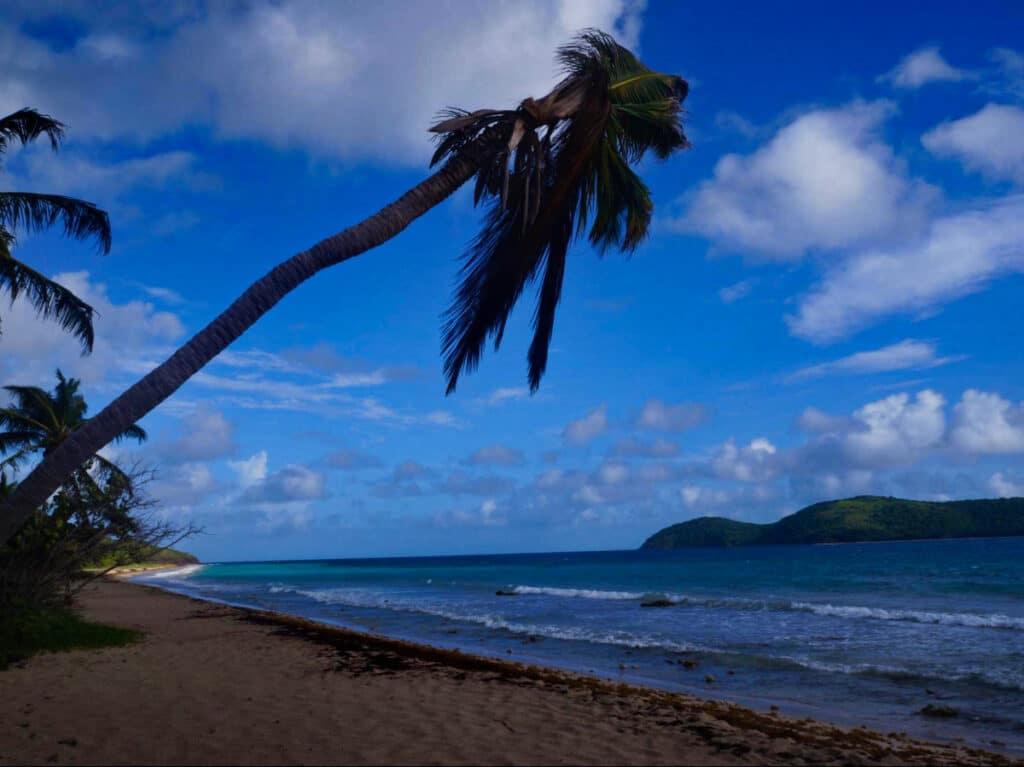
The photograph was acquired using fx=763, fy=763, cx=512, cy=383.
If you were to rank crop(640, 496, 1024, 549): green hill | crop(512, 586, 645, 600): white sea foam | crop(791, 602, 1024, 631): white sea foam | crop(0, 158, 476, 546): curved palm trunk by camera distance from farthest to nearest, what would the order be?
crop(640, 496, 1024, 549): green hill → crop(512, 586, 645, 600): white sea foam → crop(791, 602, 1024, 631): white sea foam → crop(0, 158, 476, 546): curved palm trunk

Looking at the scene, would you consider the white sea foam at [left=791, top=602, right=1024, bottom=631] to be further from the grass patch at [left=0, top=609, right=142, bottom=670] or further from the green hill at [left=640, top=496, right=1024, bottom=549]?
the green hill at [left=640, top=496, right=1024, bottom=549]

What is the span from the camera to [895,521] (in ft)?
350

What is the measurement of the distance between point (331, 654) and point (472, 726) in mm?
6301

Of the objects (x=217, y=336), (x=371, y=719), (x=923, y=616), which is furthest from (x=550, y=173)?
(x=923, y=616)

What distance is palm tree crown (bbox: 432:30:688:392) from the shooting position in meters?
4.98

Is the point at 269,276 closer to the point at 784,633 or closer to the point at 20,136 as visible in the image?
the point at 20,136

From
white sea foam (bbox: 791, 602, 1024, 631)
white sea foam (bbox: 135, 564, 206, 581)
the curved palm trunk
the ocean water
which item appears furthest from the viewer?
white sea foam (bbox: 135, 564, 206, 581)

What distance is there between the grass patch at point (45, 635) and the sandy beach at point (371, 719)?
34cm

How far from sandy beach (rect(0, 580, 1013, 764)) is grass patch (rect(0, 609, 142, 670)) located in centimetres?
34

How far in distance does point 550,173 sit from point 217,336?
2.60 m

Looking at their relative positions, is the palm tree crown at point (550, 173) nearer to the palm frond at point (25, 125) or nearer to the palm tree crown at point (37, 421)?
the palm frond at point (25, 125)

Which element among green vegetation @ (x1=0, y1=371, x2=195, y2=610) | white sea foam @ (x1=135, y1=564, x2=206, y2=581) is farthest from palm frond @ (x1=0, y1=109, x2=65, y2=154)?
white sea foam @ (x1=135, y1=564, x2=206, y2=581)

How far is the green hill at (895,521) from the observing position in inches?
4151

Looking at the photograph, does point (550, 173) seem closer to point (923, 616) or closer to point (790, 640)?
point (790, 640)
